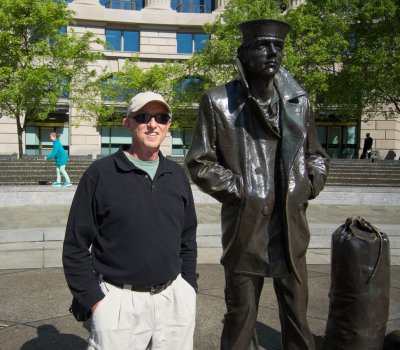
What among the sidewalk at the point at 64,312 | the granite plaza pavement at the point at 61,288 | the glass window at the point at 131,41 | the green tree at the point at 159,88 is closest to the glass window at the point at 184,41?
the glass window at the point at 131,41

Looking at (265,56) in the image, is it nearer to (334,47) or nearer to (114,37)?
(334,47)

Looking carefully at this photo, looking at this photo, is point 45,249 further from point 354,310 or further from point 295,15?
point 295,15

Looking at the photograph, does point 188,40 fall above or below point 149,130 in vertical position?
above

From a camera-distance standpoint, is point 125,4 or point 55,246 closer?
point 55,246

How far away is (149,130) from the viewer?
2.42 metres

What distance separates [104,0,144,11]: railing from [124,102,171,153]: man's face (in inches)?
1396

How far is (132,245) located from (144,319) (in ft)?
1.33

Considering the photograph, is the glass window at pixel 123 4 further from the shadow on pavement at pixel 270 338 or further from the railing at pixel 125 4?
the shadow on pavement at pixel 270 338

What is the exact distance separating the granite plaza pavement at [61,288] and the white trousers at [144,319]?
1.61 m

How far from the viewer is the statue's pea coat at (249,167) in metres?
2.89

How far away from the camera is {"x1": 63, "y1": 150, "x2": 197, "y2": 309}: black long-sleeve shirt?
2.29 m

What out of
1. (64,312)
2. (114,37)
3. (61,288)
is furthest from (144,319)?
(114,37)

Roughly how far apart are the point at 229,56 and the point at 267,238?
2193cm

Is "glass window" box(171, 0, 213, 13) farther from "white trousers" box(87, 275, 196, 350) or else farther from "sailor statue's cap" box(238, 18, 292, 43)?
"white trousers" box(87, 275, 196, 350)
